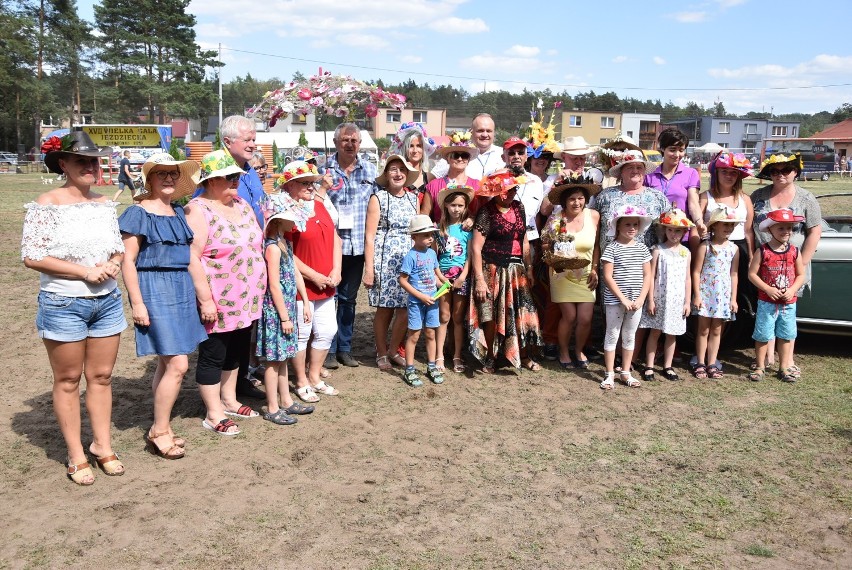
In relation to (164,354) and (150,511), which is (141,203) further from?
(150,511)

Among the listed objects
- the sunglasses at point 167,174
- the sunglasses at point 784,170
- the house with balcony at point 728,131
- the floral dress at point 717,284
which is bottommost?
the floral dress at point 717,284

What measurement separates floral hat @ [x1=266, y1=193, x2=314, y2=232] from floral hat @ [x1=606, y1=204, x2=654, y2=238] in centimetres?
266

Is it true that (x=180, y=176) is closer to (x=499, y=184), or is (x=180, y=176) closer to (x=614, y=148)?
(x=499, y=184)

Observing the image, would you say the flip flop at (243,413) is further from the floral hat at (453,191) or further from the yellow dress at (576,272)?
the yellow dress at (576,272)

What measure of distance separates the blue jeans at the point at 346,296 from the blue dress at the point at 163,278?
2.01 m

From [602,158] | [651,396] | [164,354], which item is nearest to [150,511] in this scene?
[164,354]

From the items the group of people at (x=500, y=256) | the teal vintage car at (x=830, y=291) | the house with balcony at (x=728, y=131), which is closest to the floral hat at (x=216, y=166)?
the group of people at (x=500, y=256)

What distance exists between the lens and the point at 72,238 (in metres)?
3.83

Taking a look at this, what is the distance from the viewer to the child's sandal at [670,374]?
6254mm

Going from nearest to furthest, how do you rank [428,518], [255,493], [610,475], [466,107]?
[428,518] → [255,493] → [610,475] → [466,107]

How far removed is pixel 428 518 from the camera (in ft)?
12.4

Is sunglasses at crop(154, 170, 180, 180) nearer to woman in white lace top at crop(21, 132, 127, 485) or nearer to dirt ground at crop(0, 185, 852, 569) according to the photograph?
woman in white lace top at crop(21, 132, 127, 485)

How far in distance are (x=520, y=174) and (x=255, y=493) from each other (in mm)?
3670

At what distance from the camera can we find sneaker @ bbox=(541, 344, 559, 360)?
686cm
